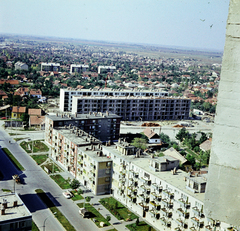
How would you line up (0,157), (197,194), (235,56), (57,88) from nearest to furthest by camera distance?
(235,56), (197,194), (0,157), (57,88)

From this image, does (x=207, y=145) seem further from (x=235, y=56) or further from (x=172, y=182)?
(x=235, y=56)

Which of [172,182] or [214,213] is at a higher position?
[214,213]

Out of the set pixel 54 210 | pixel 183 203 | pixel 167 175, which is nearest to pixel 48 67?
pixel 54 210

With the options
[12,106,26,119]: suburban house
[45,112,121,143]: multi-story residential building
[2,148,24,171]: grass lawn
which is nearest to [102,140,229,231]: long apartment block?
[2,148,24,171]: grass lawn

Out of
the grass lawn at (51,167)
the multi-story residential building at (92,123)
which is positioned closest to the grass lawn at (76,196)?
the grass lawn at (51,167)

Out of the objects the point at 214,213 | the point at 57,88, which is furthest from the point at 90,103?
the point at 214,213

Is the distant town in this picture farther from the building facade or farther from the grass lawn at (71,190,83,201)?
the building facade

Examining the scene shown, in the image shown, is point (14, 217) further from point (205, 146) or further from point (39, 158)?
point (205, 146)
